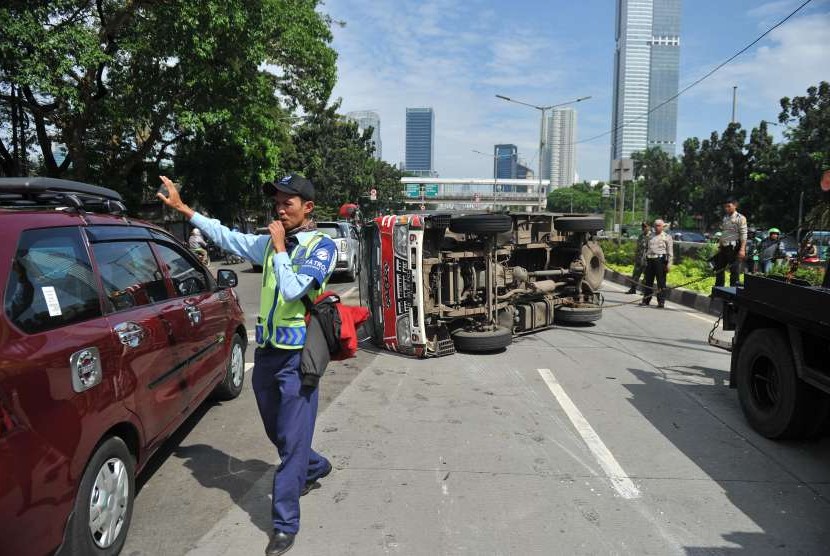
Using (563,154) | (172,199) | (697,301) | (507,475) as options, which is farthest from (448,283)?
(563,154)

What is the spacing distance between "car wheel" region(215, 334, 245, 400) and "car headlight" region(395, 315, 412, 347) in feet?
6.06

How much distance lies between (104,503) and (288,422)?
884 mm

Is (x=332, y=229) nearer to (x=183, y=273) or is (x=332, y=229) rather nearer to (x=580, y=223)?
(x=580, y=223)

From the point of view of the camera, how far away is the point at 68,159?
61.1ft

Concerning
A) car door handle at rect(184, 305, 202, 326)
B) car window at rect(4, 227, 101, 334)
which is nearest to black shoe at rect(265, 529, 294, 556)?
car window at rect(4, 227, 101, 334)

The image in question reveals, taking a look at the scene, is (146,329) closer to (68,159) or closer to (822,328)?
(822,328)

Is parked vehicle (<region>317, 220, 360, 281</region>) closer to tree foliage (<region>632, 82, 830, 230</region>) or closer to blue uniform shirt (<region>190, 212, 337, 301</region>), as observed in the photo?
blue uniform shirt (<region>190, 212, 337, 301</region>)

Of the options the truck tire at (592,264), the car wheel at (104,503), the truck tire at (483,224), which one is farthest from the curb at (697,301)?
the car wheel at (104,503)

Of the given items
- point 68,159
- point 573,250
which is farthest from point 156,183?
point 573,250

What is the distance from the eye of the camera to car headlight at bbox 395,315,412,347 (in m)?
6.75

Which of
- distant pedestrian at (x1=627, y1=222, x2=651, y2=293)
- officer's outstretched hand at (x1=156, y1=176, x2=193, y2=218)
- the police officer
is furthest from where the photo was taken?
distant pedestrian at (x1=627, y1=222, x2=651, y2=293)

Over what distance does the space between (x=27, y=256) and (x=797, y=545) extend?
156 inches

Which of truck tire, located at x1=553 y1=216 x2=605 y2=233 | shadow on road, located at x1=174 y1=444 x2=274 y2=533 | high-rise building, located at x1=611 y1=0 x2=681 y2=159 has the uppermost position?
high-rise building, located at x1=611 y1=0 x2=681 y2=159

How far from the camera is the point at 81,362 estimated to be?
2547mm
